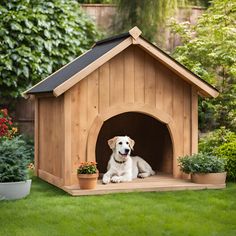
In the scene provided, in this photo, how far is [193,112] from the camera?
8453mm

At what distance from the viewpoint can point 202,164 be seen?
7855 mm

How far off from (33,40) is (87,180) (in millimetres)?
4943

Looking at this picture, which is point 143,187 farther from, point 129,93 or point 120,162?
point 129,93

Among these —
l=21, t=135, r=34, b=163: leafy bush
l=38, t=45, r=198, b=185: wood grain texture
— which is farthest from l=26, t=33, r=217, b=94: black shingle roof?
l=21, t=135, r=34, b=163: leafy bush

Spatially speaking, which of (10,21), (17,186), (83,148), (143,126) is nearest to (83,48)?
(10,21)

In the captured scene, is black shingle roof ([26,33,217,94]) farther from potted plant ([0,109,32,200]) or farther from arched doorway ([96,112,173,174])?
arched doorway ([96,112,173,174])

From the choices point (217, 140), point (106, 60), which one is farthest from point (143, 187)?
point (217, 140)

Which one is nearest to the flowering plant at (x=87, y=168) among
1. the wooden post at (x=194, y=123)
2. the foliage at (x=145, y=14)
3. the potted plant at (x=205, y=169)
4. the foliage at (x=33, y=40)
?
the potted plant at (x=205, y=169)

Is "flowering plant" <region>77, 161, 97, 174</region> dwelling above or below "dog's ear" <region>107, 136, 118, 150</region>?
below

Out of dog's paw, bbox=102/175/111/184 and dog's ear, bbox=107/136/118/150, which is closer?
dog's paw, bbox=102/175/111/184

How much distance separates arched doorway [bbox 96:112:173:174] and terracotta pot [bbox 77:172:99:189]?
89.0 inches

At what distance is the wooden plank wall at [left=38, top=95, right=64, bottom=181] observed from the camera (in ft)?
25.7

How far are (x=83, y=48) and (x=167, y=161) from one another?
413cm

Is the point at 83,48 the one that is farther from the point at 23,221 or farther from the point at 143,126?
the point at 23,221
